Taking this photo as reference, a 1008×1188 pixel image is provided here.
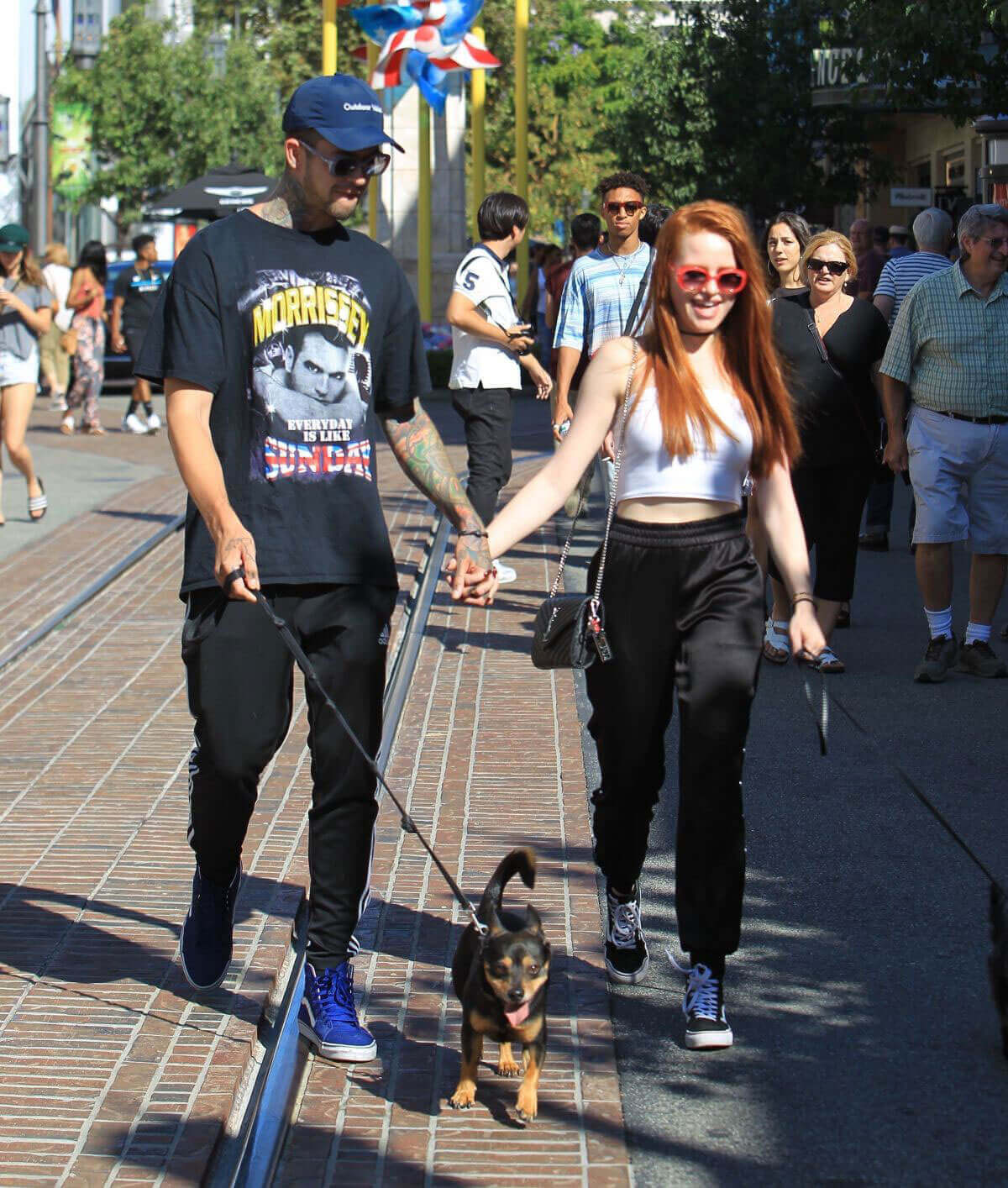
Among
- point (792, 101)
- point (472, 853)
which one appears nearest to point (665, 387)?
point (472, 853)

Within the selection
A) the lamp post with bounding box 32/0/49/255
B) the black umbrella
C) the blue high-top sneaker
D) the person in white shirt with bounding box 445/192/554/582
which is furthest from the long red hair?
the lamp post with bounding box 32/0/49/255

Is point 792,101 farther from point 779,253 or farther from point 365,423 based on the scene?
point 365,423

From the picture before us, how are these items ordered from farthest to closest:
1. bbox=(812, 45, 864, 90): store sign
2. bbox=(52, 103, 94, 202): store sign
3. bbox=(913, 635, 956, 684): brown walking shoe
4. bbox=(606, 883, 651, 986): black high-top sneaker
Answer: bbox=(52, 103, 94, 202): store sign
bbox=(812, 45, 864, 90): store sign
bbox=(913, 635, 956, 684): brown walking shoe
bbox=(606, 883, 651, 986): black high-top sneaker

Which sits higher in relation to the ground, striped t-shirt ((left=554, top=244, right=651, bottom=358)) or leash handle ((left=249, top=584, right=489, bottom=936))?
striped t-shirt ((left=554, top=244, right=651, bottom=358))

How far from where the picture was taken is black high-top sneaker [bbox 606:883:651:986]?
4.52 metres

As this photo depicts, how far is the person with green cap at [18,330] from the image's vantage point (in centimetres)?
1256

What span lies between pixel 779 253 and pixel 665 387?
4.68 metres

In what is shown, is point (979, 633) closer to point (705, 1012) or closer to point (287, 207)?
point (705, 1012)

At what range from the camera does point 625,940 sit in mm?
4559

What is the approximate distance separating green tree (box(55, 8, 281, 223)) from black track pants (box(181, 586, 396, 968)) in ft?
135

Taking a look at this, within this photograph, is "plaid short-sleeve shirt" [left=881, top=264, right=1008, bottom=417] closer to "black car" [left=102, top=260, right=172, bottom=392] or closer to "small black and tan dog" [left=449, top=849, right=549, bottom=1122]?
"small black and tan dog" [left=449, top=849, right=549, bottom=1122]

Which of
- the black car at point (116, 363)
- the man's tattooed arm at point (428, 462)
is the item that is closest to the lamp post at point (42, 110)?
the black car at point (116, 363)

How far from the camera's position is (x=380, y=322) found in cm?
411

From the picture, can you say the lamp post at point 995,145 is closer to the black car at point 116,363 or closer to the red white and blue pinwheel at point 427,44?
the red white and blue pinwheel at point 427,44
